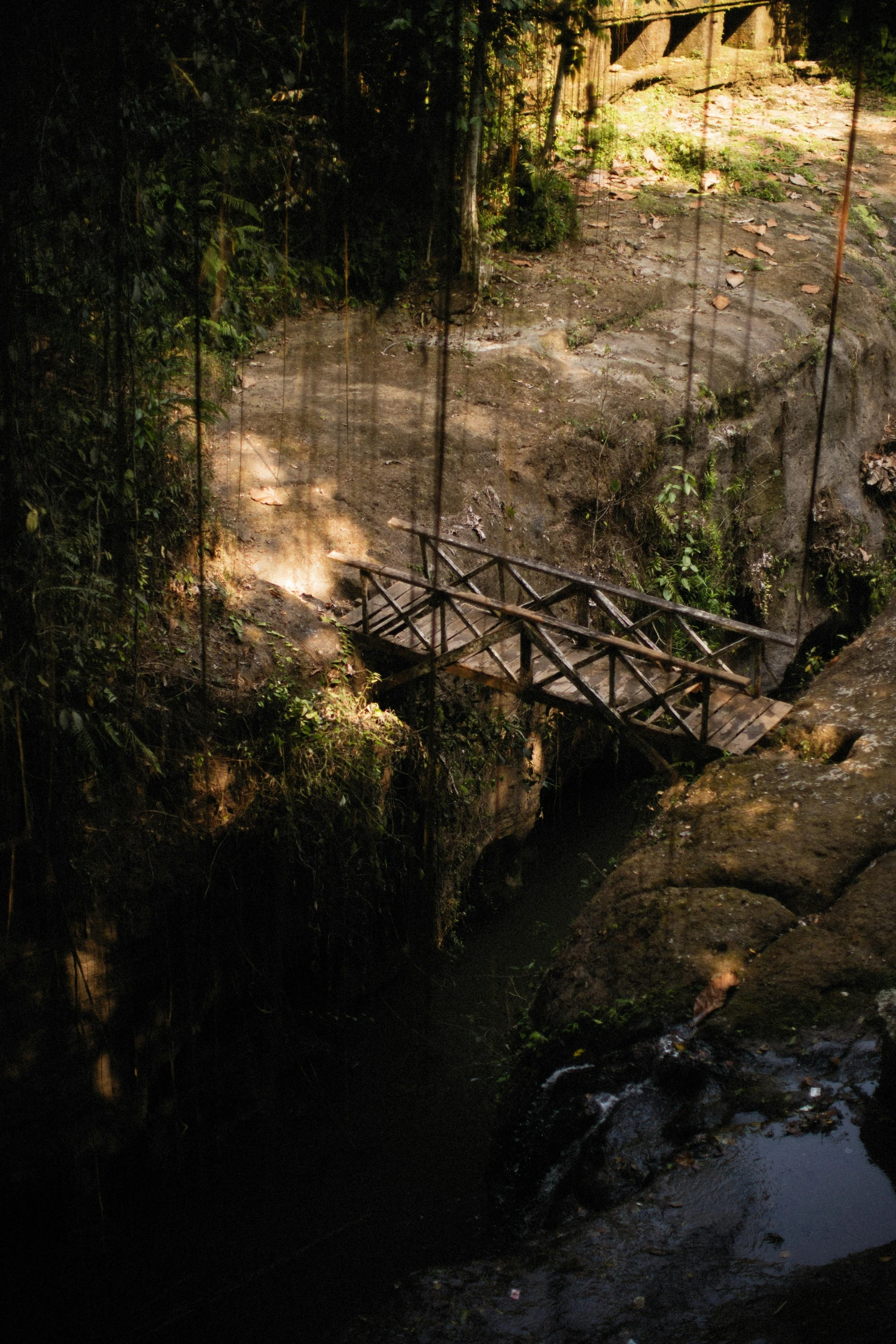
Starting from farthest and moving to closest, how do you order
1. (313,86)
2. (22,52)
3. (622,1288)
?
(313,86)
(22,52)
(622,1288)

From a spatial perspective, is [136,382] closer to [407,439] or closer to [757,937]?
[407,439]

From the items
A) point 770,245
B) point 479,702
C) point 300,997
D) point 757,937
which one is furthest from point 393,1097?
point 770,245

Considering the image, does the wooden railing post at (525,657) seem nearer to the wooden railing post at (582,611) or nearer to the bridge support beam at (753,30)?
the wooden railing post at (582,611)

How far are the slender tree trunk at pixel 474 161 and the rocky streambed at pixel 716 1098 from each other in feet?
27.0

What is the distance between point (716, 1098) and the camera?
4.73 metres

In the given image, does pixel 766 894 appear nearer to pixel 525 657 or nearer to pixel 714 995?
pixel 714 995

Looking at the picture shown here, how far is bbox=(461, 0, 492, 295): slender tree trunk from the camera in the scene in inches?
437

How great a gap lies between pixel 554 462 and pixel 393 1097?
6.34m

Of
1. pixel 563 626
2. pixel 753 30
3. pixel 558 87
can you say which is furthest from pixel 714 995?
pixel 753 30

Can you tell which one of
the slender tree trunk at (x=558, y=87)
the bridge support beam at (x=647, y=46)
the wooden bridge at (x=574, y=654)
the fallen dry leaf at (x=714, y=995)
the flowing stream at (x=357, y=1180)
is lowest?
the flowing stream at (x=357, y=1180)

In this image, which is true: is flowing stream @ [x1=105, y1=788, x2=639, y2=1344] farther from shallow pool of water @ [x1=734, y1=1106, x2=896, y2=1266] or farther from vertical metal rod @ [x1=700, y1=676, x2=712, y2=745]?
shallow pool of water @ [x1=734, y1=1106, x2=896, y2=1266]

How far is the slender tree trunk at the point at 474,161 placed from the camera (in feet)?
36.4

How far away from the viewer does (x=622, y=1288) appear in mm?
4000

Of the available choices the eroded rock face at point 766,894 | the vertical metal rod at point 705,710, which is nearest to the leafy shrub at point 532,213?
the eroded rock face at point 766,894
